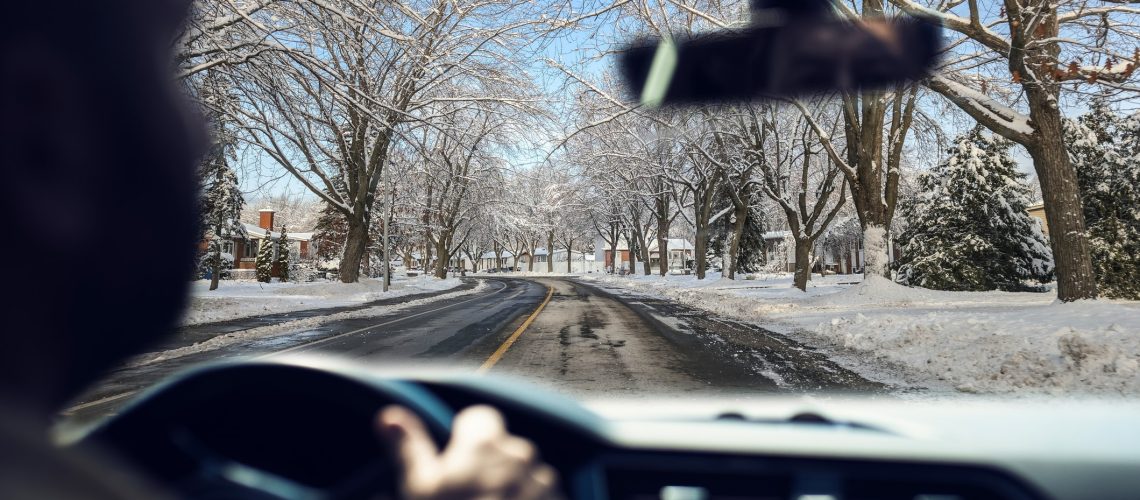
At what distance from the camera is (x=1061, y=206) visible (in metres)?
10.1

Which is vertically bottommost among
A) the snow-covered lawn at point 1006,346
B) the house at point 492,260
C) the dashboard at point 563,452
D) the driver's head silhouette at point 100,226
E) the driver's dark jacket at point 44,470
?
the snow-covered lawn at point 1006,346

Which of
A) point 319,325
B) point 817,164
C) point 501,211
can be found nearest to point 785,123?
point 817,164

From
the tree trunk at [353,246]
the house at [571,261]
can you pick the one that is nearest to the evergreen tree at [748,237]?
the tree trunk at [353,246]

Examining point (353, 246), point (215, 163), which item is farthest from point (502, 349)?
point (353, 246)

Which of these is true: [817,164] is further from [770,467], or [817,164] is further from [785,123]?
[770,467]

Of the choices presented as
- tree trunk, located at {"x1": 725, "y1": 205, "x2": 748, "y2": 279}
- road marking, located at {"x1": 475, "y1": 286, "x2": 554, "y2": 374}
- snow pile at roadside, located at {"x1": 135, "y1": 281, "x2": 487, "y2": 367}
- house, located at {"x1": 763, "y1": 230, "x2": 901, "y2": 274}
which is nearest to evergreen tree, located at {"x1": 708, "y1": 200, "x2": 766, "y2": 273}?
house, located at {"x1": 763, "y1": 230, "x2": 901, "y2": 274}

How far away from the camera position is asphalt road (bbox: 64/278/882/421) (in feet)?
21.1

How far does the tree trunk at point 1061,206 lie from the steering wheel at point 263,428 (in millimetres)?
11826

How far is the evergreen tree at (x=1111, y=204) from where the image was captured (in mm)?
22188

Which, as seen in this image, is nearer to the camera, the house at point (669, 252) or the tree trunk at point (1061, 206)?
the tree trunk at point (1061, 206)

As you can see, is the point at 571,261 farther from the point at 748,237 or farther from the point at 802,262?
the point at 802,262

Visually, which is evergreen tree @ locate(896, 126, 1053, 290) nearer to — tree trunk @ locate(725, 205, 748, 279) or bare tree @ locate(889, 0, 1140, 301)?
tree trunk @ locate(725, 205, 748, 279)

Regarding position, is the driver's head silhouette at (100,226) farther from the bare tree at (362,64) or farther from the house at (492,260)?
the house at (492,260)


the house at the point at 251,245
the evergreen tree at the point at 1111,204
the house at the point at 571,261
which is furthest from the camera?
the house at the point at 571,261
